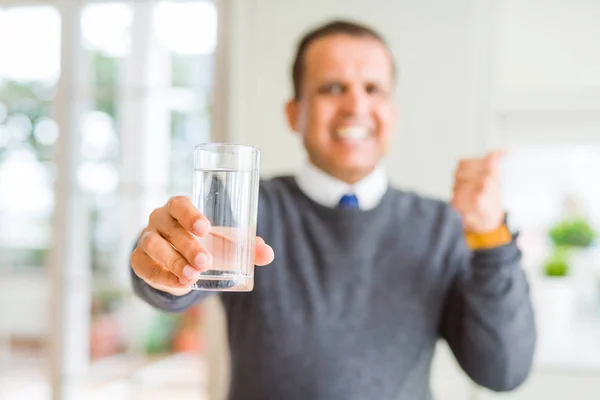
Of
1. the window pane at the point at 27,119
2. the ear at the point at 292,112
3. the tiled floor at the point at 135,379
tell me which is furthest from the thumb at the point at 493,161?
the window pane at the point at 27,119

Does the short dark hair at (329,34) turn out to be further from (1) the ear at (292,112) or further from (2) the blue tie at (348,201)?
(2) the blue tie at (348,201)

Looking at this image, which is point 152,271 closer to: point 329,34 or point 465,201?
point 465,201

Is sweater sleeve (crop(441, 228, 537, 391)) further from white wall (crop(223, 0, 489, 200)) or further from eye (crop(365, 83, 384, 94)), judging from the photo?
white wall (crop(223, 0, 489, 200))

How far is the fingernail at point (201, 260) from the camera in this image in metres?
0.64

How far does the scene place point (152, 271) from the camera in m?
0.77

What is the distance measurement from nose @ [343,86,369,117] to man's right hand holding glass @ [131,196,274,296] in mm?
455

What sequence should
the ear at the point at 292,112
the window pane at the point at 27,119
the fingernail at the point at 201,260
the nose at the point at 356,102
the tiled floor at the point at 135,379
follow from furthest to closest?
the window pane at the point at 27,119 → the tiled floor at the point at 135,379 → the ear at the point at 292,112 → the nose at the point at 356,102 → the fingernail at the point at 201,260

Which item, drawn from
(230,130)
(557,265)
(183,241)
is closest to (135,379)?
(230,130)

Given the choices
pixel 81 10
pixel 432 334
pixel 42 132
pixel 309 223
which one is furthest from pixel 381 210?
pixel 42 132

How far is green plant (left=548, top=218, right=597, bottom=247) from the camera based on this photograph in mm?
1928

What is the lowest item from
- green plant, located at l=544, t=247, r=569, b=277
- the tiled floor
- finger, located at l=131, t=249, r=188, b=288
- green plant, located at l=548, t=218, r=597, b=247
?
the tiled floor

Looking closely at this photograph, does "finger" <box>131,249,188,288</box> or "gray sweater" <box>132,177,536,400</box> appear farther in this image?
"gray sweater" <box>132,177,536,400</box>

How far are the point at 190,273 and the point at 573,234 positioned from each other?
5.17 feet

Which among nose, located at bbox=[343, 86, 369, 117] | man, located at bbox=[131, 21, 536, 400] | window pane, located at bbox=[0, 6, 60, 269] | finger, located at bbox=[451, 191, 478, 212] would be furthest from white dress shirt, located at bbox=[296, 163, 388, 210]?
window pane, located at bbox=[0, 6, 60, 269]
